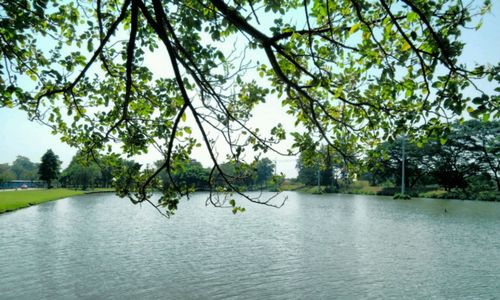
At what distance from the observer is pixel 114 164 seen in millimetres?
6473

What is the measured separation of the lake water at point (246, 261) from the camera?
12.7 m

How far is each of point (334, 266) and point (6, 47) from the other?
1407 centimetres

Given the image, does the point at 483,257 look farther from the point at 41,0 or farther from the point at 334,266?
the point at 41,0

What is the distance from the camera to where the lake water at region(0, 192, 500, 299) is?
12.7 m

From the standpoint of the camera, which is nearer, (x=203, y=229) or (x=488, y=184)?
(x=203, y=229)

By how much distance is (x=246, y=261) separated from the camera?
54.2ft

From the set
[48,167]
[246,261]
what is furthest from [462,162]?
[48,167]

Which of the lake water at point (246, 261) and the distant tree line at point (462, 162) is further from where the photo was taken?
the distant tree line at point (462, 162)

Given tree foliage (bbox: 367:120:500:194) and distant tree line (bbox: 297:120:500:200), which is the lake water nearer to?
distant tree line (bbox: 297:120:500:200)

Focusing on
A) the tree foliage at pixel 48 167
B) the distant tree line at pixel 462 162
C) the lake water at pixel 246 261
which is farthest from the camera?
the tree foliage at pixel 48 167

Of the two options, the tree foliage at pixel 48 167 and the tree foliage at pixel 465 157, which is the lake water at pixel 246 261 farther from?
the tree foliage at pixel 48 167

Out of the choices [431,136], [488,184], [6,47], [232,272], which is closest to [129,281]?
[232,272]

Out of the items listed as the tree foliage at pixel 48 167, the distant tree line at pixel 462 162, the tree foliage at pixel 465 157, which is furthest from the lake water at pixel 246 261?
the tree foliage at pixel 48 167

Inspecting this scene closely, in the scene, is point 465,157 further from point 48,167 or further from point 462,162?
point 48,167
